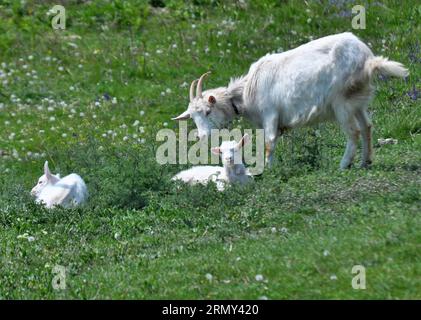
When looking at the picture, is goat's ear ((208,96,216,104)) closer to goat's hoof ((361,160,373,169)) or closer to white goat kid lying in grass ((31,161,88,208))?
white goat kid lying in grass ((31,161,88,208))

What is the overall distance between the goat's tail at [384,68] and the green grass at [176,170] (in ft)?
3.20

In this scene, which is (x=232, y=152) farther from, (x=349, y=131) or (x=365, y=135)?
(x=365, y=135)

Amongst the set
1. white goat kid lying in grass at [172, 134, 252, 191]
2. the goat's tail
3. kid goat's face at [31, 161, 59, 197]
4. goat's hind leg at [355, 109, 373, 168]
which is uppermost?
the goat's tail

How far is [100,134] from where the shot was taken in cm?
1582

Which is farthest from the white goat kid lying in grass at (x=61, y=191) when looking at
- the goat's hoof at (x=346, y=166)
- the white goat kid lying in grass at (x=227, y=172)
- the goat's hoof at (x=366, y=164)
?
the goat's hoof at (x=366, y=164)

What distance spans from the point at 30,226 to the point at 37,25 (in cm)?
905

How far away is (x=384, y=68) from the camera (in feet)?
38.2

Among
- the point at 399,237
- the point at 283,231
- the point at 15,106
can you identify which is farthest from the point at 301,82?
the point at 15,106

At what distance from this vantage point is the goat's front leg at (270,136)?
41.6 feet

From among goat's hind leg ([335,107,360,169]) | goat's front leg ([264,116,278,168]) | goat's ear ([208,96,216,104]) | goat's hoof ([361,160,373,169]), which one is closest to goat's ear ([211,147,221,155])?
goat's front leg ([264,116,278,168])

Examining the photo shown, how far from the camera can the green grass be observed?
321 inches

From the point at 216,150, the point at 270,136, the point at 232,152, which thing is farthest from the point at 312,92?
the point at 216,150

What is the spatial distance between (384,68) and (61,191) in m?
3.84
